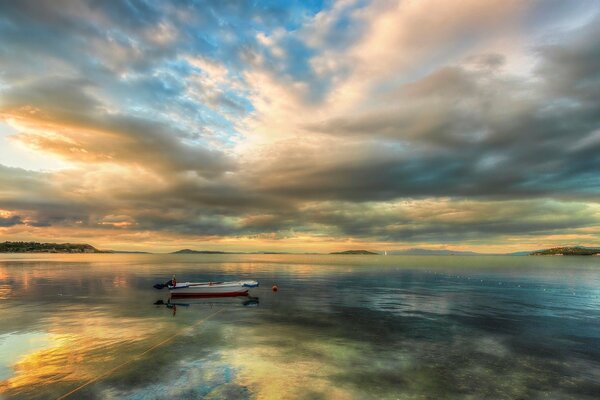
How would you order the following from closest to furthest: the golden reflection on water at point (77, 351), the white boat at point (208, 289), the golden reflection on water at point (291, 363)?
the golden reflection on water at point (291, 363)
the golden reflection on water at point (77, 351)
the white boat at point (208, 289)

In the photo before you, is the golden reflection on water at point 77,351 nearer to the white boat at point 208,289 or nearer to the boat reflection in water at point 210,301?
the boat reflection in water at point 210,301

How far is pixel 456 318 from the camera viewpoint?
44.7 metres

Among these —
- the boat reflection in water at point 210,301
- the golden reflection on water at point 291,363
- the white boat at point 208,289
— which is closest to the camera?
the golden reflection on water at point 291,363

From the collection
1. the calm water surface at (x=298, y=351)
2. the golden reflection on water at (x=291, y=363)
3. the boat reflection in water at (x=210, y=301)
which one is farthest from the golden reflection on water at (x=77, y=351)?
the boat reflection in water at (x=210, y=301)

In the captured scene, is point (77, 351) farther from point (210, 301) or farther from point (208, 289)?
point (208, 289)

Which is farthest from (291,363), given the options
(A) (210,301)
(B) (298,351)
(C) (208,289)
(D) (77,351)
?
(C) (208,289)

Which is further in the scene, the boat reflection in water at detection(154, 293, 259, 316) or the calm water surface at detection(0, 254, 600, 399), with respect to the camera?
the boat reflection in water at detection(154, 293, 259, 316)

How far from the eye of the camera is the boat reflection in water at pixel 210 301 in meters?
56.5

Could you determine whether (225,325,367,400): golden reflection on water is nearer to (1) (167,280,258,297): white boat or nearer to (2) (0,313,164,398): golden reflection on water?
(2) (0,313,164,398): golden reflection on water

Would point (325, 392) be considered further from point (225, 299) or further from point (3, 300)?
point (3, 300)

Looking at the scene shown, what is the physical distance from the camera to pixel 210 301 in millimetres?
61094

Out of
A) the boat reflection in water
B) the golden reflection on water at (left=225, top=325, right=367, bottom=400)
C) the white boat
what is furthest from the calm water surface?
the white boat

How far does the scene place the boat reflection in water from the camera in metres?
56.5

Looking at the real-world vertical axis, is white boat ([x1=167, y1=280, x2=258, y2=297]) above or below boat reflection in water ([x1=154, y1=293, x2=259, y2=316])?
above
